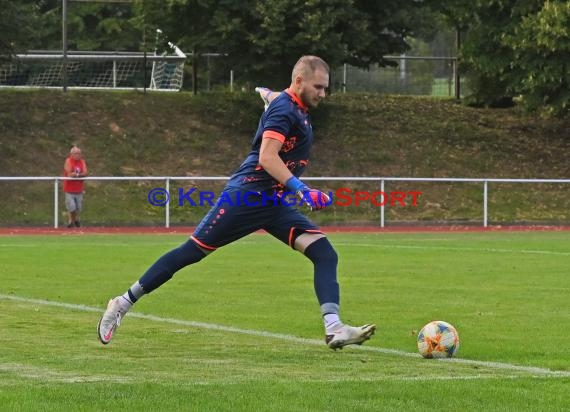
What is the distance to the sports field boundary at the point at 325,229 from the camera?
29.9 m

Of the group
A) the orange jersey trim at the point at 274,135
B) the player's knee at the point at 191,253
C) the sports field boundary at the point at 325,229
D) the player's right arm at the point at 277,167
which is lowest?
the sports field boundary at the point at 325,229

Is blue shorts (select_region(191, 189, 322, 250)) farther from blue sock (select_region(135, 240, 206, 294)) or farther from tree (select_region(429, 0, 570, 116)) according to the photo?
tree (select_region(429, 0, 570, 116))

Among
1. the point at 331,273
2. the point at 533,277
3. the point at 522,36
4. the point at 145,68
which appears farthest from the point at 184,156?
the point at 331,273

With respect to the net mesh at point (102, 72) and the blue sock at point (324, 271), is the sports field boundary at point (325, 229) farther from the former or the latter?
the blue sock at point (324, 271)

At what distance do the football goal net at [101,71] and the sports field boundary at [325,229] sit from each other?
9.90 m

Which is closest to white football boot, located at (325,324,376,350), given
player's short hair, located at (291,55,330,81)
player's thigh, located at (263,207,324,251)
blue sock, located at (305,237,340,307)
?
blue sock, located at (305,237,340,307)

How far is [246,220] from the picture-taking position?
9.69m

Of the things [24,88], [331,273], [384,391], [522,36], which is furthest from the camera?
[24,88]

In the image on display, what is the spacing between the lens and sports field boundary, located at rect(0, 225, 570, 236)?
2991 centimetres

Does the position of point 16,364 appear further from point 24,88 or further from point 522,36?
point 24,88

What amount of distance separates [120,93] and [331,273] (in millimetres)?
31053

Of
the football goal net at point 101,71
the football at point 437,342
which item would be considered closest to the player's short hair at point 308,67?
the football at point 437,342

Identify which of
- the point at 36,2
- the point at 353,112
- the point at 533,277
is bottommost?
the point at 533,277

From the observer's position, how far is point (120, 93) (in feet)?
132
